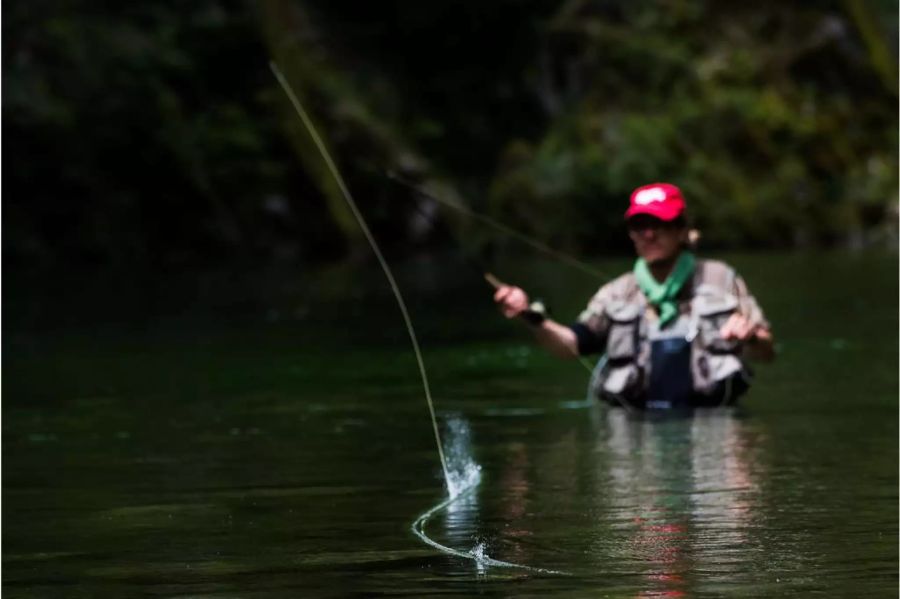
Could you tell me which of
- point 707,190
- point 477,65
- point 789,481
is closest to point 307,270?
point 707,190

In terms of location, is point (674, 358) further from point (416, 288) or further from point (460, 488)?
point (416, 288)

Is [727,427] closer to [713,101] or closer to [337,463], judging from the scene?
[337,463]

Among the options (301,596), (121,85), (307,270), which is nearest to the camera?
(301,596)

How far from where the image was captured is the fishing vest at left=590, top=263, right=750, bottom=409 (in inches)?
432

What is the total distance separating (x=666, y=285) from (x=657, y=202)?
1.53 ft

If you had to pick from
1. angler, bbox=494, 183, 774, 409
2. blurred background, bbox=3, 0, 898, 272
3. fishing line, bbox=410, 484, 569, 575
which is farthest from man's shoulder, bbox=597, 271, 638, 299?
blurred background, bbox=3, 0, 898, 272

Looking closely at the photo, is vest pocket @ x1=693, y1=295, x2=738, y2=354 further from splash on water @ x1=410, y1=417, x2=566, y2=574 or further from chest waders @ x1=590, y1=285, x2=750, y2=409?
splash on water @ x1=410, y1=417, x2=566, y2=574

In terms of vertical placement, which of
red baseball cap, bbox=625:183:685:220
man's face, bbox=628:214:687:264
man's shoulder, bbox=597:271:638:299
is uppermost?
red baseball cap, bbox=625:183:685:220

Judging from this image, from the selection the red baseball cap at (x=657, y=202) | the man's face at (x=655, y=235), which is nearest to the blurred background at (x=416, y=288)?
the man's face at (x=655, y=235)

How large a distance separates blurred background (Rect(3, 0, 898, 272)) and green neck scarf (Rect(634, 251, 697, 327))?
2758 cm

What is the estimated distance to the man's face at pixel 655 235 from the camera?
35.8ft

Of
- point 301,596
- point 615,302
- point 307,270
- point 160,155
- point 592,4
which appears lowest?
point 301,596

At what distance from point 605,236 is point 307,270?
7.67 meters

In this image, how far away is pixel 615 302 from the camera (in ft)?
36.3
